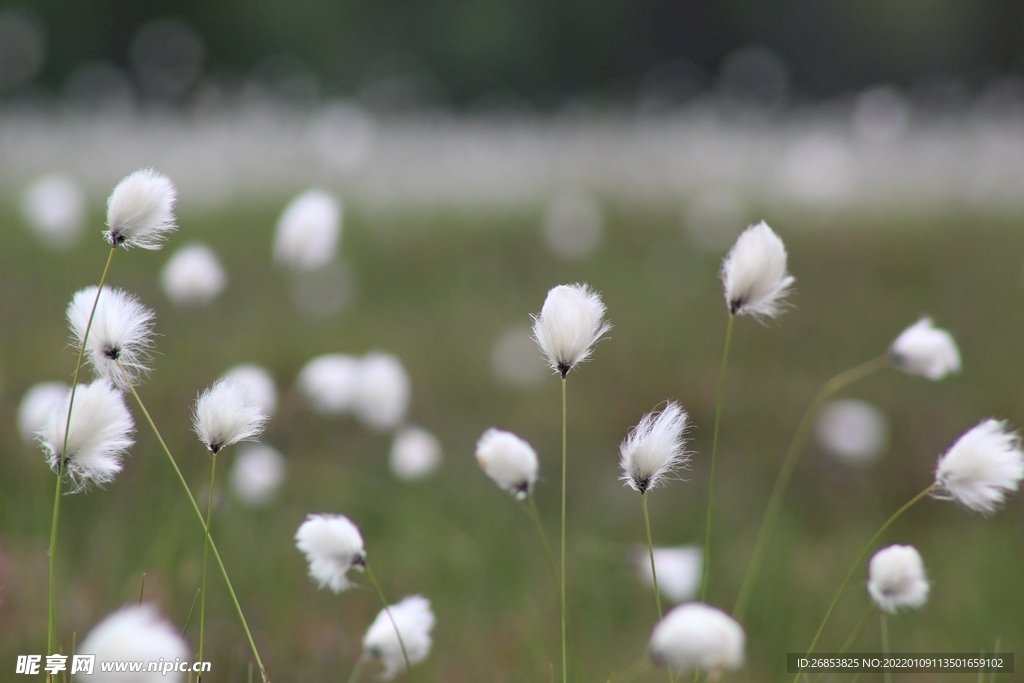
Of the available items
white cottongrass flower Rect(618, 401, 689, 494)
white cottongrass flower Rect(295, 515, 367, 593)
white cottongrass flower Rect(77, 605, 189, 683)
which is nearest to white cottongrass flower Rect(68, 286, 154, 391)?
white cottongrass flower Rect(295, 515, 367, 593)

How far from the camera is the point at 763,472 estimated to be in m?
3.54

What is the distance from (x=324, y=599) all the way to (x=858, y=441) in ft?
7.32

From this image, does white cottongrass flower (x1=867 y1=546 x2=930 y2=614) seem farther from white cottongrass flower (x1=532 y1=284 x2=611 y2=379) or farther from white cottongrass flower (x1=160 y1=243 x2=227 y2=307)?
white cottongrass flower (x1=160 y1=243 x2=227 y2=307)

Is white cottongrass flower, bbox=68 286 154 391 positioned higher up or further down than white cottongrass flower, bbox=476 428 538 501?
higher up

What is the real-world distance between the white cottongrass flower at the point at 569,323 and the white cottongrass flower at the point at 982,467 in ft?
1.76

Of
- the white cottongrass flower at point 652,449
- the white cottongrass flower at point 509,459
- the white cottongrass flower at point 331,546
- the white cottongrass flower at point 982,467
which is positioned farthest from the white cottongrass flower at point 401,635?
the white cottongrass flower at point 982,467

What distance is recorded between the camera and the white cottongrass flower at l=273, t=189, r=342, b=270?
2129mm

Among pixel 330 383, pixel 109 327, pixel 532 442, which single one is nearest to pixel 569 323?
pixel 109 327

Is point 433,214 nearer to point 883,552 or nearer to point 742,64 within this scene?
point 883,552

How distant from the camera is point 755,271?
1159 millimetres

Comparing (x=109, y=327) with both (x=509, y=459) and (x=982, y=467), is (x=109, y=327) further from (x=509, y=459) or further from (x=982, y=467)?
(x=982, y=467)

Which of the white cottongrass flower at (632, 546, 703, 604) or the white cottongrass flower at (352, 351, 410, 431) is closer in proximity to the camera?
the white cottongrass flower at (632, 546, 703, 604)

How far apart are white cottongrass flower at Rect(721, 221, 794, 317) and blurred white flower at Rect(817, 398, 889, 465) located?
250 centimetres

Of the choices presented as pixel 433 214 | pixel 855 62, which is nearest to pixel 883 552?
pixel 433 214
